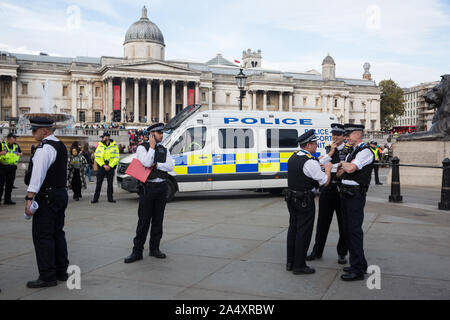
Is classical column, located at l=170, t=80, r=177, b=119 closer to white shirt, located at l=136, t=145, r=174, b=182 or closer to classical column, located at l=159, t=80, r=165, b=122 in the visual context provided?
classical column, located at l=159, t=80, r=165, b=122

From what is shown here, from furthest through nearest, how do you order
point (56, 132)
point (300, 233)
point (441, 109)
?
point (56, 132), point (441, 109), point (300, 233)

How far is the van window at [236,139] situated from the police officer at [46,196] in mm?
8069

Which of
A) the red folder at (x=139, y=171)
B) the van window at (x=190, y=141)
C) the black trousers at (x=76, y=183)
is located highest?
the van window at (x=190, y=141)

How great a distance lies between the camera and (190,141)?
513 inches

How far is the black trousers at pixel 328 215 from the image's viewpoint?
6.46m

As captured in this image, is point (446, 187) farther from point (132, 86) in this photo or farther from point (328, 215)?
point (132, 86)

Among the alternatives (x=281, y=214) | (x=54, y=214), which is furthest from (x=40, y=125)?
(x=281, y=214)

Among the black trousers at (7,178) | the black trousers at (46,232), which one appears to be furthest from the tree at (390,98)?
the black trousers at (46,232)

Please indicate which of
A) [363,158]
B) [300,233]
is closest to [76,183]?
[300,233]

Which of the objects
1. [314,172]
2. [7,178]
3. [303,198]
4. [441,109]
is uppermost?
[441,109]

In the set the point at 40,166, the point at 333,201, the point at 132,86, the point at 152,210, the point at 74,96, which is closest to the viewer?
the point at 40,166

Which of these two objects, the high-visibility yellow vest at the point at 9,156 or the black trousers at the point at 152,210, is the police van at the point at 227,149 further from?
the black trousers at the point at 152,210

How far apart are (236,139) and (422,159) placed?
7629 mm
